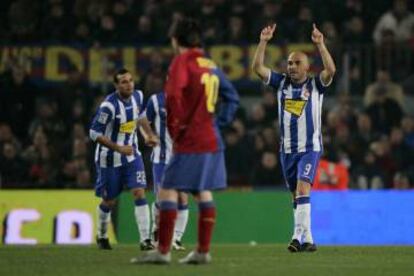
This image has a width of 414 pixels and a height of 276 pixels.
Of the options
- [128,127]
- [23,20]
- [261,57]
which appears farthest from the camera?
[23,20]

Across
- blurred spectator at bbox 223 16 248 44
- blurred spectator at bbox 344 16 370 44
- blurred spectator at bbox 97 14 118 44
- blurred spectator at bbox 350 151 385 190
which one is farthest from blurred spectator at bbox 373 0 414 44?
blurred spectator at bbox 97 14 118 44

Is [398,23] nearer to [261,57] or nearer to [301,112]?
[301,112]

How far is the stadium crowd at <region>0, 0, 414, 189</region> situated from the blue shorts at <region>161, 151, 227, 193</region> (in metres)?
9.92

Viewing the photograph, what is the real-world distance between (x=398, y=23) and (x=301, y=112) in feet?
31.4

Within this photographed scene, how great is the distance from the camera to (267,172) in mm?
21359

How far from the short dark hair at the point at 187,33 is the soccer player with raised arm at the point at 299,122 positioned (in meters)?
2.90

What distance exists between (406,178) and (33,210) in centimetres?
623

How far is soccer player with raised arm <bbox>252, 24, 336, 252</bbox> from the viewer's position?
46.1 ft

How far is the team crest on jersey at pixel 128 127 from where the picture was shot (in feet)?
49.9

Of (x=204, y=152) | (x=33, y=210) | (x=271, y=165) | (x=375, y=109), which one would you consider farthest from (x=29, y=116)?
(x=204, y=152)

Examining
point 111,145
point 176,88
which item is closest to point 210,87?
point 176,88

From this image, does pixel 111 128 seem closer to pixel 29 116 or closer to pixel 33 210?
pixel 33 210

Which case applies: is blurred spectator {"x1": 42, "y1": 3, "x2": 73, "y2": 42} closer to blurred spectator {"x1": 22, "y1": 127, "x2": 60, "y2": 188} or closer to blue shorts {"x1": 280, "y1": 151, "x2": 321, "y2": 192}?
blurred spectator {"x1": 22, "y1": 127, "x2": 60, "y2": 188}

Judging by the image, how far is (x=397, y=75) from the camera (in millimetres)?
23219
